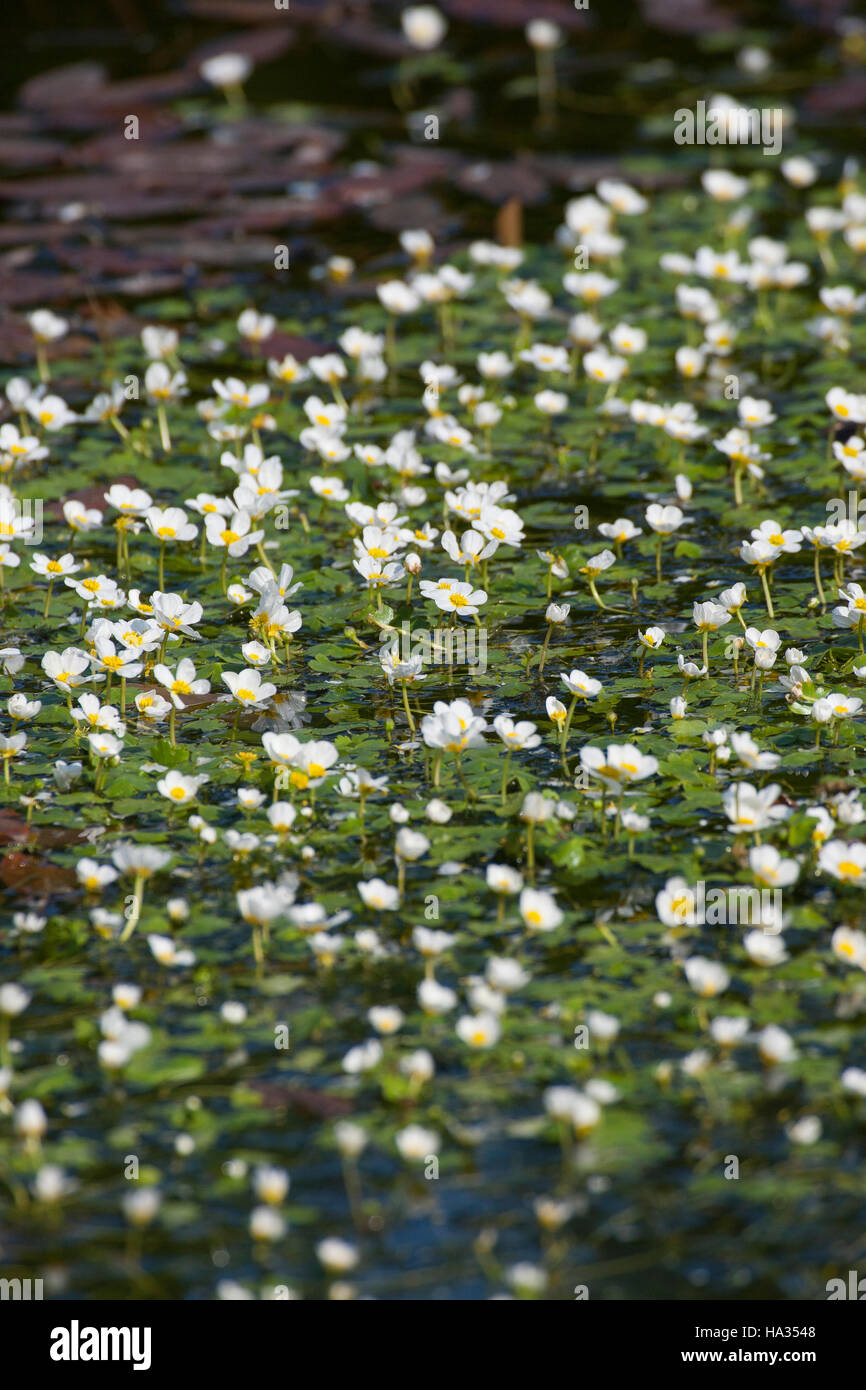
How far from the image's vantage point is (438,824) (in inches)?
123

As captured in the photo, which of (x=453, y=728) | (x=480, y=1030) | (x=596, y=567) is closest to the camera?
(x=480, y=1030)

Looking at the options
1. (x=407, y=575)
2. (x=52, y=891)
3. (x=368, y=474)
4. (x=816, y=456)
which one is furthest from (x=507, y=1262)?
(x=816, y=456)

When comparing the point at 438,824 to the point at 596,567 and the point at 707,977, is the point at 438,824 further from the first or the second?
the point at 596,567

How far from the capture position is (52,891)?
2934mm

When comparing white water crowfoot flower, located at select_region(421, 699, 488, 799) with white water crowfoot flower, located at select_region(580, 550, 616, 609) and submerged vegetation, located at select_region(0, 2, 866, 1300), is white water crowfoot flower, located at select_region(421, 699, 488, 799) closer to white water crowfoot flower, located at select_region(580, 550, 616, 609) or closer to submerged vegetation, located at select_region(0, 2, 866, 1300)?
submerged vegetation, located at select_region(0, 2, 866, 1300)

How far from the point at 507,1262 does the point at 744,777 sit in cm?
125

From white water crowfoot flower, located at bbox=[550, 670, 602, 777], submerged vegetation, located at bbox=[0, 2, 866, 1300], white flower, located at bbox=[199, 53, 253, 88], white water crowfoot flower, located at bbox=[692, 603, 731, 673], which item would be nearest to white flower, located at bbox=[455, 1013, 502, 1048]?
submerged vegetation, located at bbox=[0, 2, 866, 1300]

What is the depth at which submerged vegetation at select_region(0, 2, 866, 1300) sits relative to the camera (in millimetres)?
2334

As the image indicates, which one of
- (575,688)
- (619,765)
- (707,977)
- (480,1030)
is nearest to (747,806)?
(619,765)

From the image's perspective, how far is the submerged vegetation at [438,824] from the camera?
2.33 metres

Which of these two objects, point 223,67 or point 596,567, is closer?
point 596,567

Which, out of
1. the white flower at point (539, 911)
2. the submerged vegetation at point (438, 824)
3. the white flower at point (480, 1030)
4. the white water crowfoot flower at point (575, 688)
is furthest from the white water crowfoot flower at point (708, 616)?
the white flower at point (480, 1030)

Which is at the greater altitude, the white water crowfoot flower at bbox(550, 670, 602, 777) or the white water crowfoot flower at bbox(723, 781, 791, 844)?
the white water crowfoot flower at bbox(550, 670, 602, 777)

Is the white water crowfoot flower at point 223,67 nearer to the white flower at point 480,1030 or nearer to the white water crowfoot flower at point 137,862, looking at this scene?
the white water crowfoot flower at point 137,862
